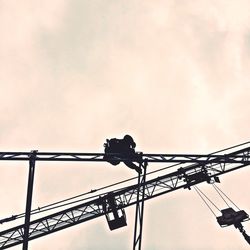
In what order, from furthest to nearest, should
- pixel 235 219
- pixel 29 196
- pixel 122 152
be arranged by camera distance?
pixel 235 219, pixel 122 152, pixel 29 196

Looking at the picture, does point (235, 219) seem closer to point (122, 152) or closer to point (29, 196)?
point (122, 152)

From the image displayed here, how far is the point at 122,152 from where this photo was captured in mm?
14562

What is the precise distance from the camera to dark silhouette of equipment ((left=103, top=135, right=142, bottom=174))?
566 inches

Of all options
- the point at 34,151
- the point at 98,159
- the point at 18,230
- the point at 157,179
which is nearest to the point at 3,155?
the point at 34,151

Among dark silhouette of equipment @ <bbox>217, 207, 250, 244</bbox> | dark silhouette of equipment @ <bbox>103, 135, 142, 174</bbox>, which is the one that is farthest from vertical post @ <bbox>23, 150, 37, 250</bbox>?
dark silhouette of equipment @ <bbox>217, 207, 250, 244</bbox>

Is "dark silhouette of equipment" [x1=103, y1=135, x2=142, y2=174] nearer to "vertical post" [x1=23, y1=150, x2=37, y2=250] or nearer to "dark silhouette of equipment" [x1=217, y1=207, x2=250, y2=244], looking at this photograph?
"vertical post" [x1=23, y1=150, x2=37, y2=250]

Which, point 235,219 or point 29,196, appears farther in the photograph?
point 235,219

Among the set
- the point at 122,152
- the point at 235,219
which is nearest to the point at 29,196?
the point at 122,152

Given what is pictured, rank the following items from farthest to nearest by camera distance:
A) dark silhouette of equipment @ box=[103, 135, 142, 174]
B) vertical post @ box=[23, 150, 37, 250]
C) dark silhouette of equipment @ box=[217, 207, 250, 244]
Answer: dark silhouette of equipment @ box=[217, 207, 250, 244], dark silhouette of equipment @ box=[103, 135, 142, 174], vertical post @ box=[23, 150, 37, 250]

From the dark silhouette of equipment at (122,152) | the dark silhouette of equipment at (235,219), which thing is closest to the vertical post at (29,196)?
the dark silhouette of equipment at (122,152)

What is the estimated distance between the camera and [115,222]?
16453 mm

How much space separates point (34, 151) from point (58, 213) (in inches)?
168

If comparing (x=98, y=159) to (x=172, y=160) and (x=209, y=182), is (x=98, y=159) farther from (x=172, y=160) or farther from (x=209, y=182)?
(x=209, y=182)

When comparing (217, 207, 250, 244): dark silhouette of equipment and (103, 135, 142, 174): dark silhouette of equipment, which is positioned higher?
(103, 135, 142, 174): dark silhouette of equipment
